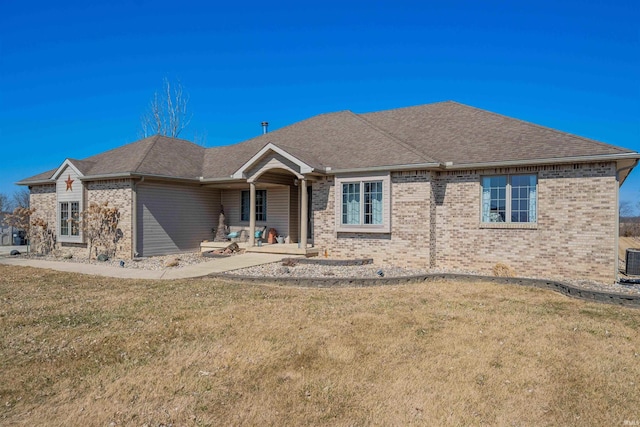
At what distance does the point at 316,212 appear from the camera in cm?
1605

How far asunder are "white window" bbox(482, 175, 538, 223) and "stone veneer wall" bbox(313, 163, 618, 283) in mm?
190

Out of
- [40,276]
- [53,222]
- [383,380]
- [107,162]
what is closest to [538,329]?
[383,380]

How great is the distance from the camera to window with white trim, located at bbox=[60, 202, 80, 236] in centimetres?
1841

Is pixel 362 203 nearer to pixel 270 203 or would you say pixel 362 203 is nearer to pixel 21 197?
pixel 270 203

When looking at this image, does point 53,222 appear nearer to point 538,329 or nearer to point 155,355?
point 155,355

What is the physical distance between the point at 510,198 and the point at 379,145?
4.91 metres

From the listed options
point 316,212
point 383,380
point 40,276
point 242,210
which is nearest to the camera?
point 383,380

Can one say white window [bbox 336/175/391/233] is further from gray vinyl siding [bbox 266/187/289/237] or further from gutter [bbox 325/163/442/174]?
gray vinyl siding [bbox 266/187/289/237]

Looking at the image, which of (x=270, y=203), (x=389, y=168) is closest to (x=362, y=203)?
(x=389, y=168)

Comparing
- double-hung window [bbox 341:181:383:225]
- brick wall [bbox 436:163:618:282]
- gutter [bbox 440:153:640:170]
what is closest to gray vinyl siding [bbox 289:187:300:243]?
double-hung window [bbox 341:181:383:225]

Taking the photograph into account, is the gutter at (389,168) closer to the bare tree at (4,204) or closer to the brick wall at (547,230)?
the brick wall at (547,230)

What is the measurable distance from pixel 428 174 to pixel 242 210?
9.17m

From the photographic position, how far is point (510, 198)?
13055 millimetres

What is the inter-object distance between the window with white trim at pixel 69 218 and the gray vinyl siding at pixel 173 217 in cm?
350
